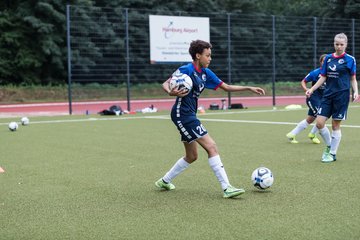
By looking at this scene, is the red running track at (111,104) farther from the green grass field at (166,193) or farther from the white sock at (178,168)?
the white sock at (178,168)

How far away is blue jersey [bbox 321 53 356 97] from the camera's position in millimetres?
9047

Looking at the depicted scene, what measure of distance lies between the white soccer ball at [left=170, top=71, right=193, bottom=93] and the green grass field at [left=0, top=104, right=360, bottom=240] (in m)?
1.21

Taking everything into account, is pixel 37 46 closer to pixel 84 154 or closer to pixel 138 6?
pixel 138 6

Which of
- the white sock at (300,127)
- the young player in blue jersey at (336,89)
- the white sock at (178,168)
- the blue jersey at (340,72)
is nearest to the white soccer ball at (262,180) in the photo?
the white sock at (178,168)

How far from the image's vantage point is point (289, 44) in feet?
108

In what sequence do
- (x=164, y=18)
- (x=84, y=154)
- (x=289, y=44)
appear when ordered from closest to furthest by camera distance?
(x=84, y=154) < (x=164, y=18) < (x=289, y=44)

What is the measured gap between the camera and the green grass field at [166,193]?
4.95 m

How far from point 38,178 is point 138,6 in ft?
114

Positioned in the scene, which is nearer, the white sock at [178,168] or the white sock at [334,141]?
the white sock at [178,168]

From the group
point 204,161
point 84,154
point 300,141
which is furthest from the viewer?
point 300,141

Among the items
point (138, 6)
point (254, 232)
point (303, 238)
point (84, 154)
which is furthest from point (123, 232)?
point (138, 6)

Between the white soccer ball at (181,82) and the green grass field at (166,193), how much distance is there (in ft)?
3.98

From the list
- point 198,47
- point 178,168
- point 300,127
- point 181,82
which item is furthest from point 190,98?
point 300,127

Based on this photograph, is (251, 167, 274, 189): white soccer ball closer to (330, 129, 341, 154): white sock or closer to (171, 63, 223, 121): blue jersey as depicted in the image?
(171, 63, 223, 121): blue jersey
